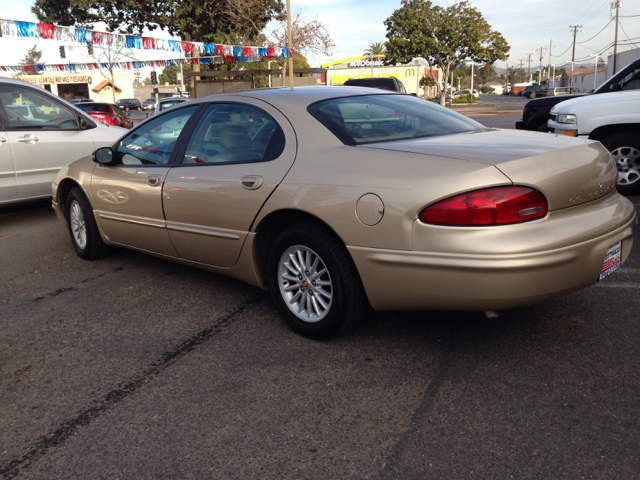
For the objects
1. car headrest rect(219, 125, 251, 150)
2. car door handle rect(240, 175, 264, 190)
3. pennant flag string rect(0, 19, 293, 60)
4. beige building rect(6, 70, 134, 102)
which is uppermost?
beige building rect(6, 70, 134, 102)

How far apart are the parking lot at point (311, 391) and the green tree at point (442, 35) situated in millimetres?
46031

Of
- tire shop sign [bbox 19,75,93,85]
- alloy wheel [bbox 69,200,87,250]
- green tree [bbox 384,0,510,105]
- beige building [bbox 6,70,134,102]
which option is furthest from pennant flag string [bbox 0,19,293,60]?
tire shop sign [bbox 19,75,93,85]

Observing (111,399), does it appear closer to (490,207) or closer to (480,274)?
(480,274)

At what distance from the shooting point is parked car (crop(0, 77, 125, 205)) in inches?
275

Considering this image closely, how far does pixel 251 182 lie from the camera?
11.9 feet

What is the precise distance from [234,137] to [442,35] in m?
47.7

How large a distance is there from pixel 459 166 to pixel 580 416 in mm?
1239

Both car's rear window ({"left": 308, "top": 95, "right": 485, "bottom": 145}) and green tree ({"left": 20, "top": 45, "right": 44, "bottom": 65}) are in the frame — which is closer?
car's rear window ({"left": 308, "top": 95, "right": 485, "bottom": 145})

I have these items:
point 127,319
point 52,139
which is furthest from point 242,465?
point 52,139

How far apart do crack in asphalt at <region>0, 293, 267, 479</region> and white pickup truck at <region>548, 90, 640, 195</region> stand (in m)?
5.34

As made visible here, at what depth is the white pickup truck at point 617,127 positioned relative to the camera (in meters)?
7.12

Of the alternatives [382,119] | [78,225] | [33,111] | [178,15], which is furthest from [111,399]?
[178,15]

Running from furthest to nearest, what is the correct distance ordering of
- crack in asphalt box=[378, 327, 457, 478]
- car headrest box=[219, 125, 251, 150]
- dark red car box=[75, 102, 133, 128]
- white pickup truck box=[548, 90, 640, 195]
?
dark red car box=[75, 102, 133, 128]
white pickup truck box=[548, 90, 640, 195]
car headrest box=[219, 125, 251, 150]
crack in asphalt box=[378, 327, 457, 478]

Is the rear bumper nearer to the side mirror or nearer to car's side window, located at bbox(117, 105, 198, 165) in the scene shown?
car's side window, located at bbox(117, 105, 198, 165)
